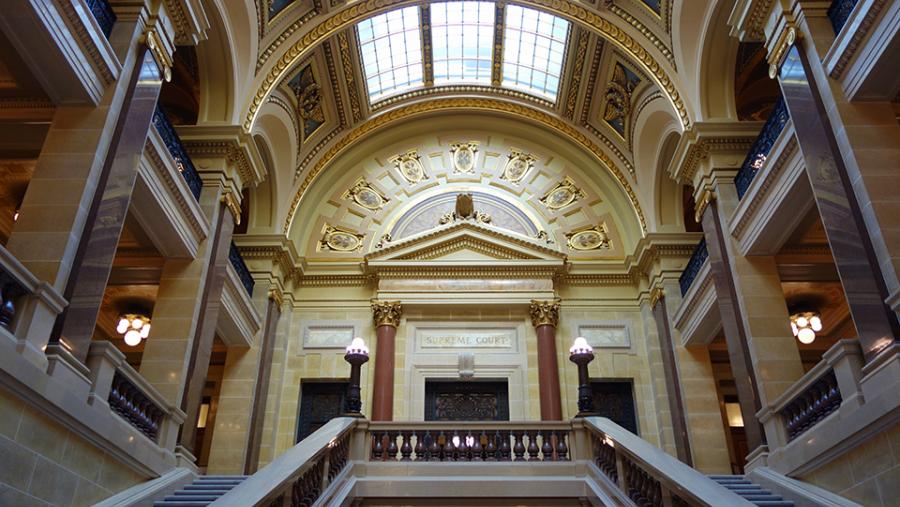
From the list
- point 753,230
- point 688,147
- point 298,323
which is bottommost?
point 753,230

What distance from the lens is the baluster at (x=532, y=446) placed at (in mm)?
8938

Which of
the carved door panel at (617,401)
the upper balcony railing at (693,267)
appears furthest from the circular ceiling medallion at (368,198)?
the upper balcony railing at (693,267)

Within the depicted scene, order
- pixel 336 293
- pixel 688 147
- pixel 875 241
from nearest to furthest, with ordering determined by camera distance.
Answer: pixel 875 241, pixel 688 147, pixel 336 293

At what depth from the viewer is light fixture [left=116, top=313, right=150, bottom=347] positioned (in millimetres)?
12117

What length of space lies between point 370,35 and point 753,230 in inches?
399

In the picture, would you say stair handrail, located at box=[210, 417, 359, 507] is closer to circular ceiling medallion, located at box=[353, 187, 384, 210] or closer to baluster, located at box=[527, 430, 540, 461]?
baluster, located at box=[527, 430, 540, 461]

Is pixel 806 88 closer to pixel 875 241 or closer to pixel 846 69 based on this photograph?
pixel 846 69

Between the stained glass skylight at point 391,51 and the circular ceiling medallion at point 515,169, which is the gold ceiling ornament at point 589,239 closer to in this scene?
the circular ceiling medallion at point 515,169

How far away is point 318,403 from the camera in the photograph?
14820 millimetres

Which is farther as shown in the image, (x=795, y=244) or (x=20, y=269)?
(x=795, y=244)

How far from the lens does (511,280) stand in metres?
15.5

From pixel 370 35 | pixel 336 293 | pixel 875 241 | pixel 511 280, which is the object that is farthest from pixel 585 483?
pixel 370 35

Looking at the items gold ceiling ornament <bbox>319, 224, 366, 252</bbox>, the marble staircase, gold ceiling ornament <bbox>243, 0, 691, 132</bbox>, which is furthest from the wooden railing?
gold ceiling ornament <bbox>319, 224, 366, 252</bbox>

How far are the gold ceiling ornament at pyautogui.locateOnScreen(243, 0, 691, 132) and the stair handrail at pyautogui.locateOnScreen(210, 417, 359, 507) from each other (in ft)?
20.5
